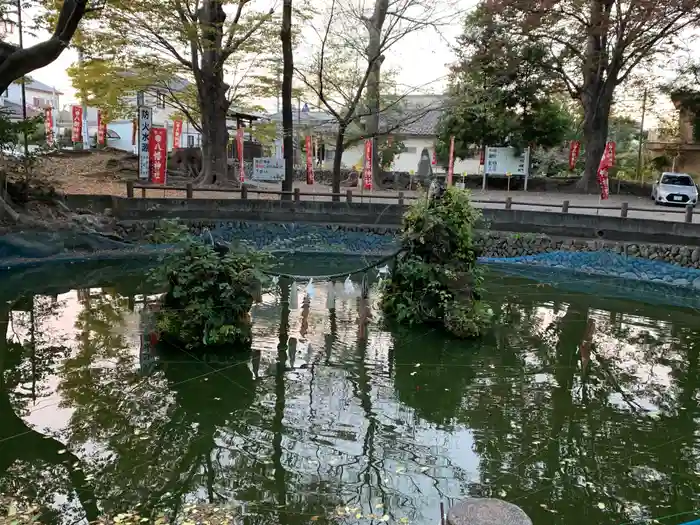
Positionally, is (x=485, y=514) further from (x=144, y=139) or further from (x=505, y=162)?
(x=505, y=162)

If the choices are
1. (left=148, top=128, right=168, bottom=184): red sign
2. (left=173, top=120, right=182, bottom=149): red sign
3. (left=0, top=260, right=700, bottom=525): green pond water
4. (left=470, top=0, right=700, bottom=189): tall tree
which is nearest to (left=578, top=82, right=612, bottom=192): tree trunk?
(left=470, top=0, right=700, bottom=189): tall tree

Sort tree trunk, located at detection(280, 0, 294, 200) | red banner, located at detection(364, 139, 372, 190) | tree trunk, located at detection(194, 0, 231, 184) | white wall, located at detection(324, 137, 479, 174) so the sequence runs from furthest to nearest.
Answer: white wall, located at detection(324, 137, 479, 174)
red banner, located at detection(364, 139, 372, 190)
tree trunk, located at detection(194, 0, 231, 184)
tree trunk, located at detection(280, 0, 294, 200)

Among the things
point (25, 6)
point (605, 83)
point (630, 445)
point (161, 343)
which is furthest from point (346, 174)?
point (630, 445)

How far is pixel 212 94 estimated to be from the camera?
22.7m

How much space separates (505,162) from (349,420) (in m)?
25.4

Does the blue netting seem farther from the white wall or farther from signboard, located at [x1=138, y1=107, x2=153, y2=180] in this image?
the white wall

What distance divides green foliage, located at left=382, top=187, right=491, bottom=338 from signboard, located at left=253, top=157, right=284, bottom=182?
11.1 m

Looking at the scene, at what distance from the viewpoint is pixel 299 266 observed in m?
16.0

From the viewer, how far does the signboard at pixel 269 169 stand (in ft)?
67.1

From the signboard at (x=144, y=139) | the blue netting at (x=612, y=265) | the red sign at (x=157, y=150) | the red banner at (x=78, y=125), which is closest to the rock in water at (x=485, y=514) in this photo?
the blue netting at (x=612, y=265)

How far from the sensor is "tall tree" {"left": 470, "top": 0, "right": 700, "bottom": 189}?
24.9 m

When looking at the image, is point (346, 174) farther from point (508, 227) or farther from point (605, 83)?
point (508, 227)

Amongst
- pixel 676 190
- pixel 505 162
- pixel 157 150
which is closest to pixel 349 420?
pixel 157 150

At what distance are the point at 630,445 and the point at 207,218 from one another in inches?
566
